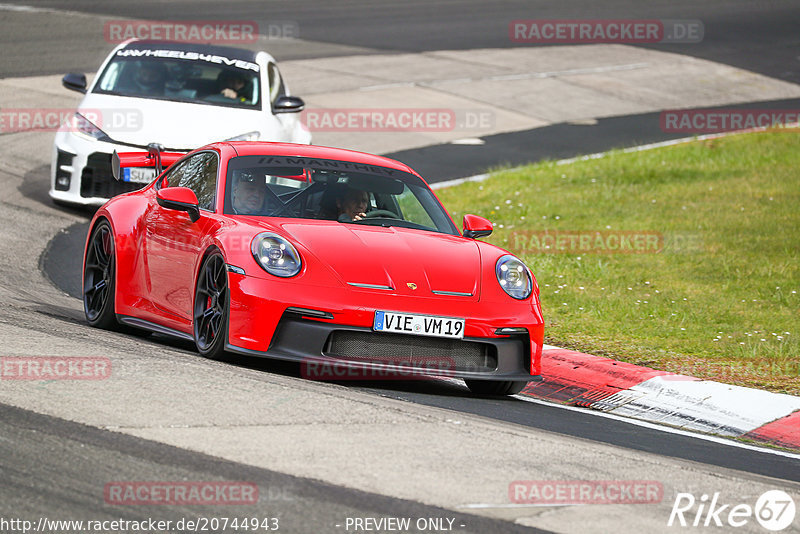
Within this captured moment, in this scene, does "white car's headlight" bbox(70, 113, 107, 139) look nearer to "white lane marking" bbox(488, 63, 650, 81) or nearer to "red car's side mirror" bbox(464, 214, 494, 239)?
"red car's side mirror" bbox(464, 214, 494, 239)

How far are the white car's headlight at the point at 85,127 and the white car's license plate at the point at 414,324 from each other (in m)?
6.92

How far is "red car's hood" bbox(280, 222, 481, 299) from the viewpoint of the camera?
23.4 feet

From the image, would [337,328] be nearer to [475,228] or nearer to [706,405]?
[475,228]

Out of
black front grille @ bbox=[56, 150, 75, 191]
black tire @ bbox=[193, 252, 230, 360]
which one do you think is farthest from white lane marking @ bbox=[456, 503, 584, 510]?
black front grille @ bbox=[56, 150, 75, 191]

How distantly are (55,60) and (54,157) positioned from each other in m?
10.1

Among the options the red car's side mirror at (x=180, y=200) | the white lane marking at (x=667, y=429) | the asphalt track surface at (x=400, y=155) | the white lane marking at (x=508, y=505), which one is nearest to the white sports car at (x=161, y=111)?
the asphalt track surface at (x=400, y=155)

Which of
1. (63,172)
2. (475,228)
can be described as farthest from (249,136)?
(475,228)

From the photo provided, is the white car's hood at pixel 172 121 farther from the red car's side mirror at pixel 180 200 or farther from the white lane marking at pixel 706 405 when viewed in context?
the white lane marking at pixel 706 405

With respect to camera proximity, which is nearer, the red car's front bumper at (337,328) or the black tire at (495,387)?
the red car's front bumper at (337,328)

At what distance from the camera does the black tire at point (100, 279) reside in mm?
8594

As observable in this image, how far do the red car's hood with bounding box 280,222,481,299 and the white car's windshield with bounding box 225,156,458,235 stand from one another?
0.29 metres

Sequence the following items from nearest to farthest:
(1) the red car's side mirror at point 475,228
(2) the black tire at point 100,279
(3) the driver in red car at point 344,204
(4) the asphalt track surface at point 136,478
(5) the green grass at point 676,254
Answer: (4) the asphalt track surface at point 136,478
(3) the driver in red car at point 344,204
(1) the red car's side mirror at point 475,228
(2) the black tire at point 100,279
(5) the green grass at point 676,254

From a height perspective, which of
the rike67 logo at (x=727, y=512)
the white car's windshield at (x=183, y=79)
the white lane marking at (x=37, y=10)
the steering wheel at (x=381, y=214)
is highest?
the white lane marking at (x=37, y=10)

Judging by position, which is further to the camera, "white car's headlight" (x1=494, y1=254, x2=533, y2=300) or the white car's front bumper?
the white car's front bumper
